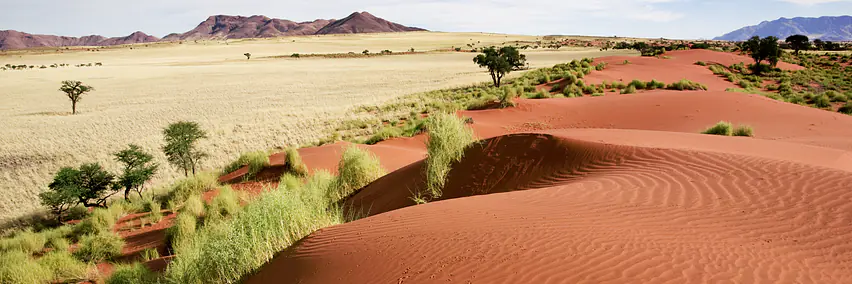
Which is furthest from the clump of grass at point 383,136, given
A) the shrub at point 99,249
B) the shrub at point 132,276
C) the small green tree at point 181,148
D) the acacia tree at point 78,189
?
the shrub at point 132,276

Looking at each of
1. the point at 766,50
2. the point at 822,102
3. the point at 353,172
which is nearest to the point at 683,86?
the point at 822,102

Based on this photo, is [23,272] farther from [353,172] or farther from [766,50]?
[766,50]

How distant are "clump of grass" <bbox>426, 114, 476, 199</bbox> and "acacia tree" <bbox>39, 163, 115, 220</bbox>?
966 cm

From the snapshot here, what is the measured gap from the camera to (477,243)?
471cm

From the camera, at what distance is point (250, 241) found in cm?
564

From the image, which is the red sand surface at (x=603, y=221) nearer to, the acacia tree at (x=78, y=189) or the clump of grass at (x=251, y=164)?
the clump of grass at (x=251, y=164)

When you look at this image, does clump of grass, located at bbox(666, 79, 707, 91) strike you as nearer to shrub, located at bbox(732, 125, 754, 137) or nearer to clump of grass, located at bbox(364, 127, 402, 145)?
shrub, located at bbox(732, 125, 754, 137)

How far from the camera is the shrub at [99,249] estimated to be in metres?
8.89

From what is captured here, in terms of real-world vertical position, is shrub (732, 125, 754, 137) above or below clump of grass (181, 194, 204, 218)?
above

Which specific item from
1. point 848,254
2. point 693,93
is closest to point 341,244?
point 848,254

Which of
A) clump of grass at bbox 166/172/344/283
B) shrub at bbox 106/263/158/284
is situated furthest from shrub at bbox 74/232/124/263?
clump of grass at bbox 166/172/344/283

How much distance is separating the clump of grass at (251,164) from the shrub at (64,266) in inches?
250

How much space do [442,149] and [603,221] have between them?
5312mm

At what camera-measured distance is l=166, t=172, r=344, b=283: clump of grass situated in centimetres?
539
